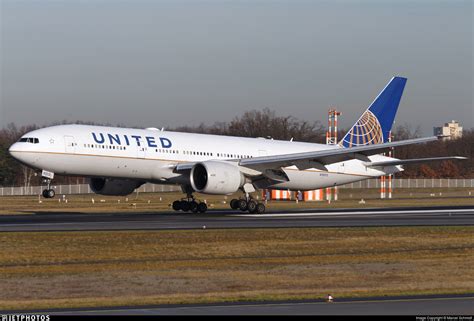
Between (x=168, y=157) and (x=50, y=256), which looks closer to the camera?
(x=50, y=256)

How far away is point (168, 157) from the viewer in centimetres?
4859

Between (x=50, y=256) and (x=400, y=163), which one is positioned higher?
(x=400, y=163)

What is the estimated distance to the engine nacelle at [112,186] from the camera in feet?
165

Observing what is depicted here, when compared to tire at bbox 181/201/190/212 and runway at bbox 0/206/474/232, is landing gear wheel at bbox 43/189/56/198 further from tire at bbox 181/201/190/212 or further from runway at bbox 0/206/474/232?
tire at bbox 181/201/190/212

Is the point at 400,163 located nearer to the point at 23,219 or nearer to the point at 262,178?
the point at 262,178

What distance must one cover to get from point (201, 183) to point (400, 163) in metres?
14.7

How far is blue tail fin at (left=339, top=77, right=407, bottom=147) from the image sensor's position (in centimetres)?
5997

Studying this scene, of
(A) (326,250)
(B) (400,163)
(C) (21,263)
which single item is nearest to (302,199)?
(B) (400,163)

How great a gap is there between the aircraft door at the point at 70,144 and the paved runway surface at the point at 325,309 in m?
28.7

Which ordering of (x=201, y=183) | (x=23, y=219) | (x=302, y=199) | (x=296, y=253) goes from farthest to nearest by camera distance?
(x=302, y=199)
(x=201, y=183)
(x=23, y=219)
(x=296, y=253)

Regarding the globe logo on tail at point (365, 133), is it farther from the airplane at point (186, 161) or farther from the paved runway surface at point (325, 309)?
the paved runway surface at point (325, 309)

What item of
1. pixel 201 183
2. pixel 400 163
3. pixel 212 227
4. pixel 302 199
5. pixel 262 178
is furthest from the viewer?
pixel 302 199

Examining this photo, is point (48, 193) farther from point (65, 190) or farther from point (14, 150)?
point (65, 190)

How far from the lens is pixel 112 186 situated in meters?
50.5
